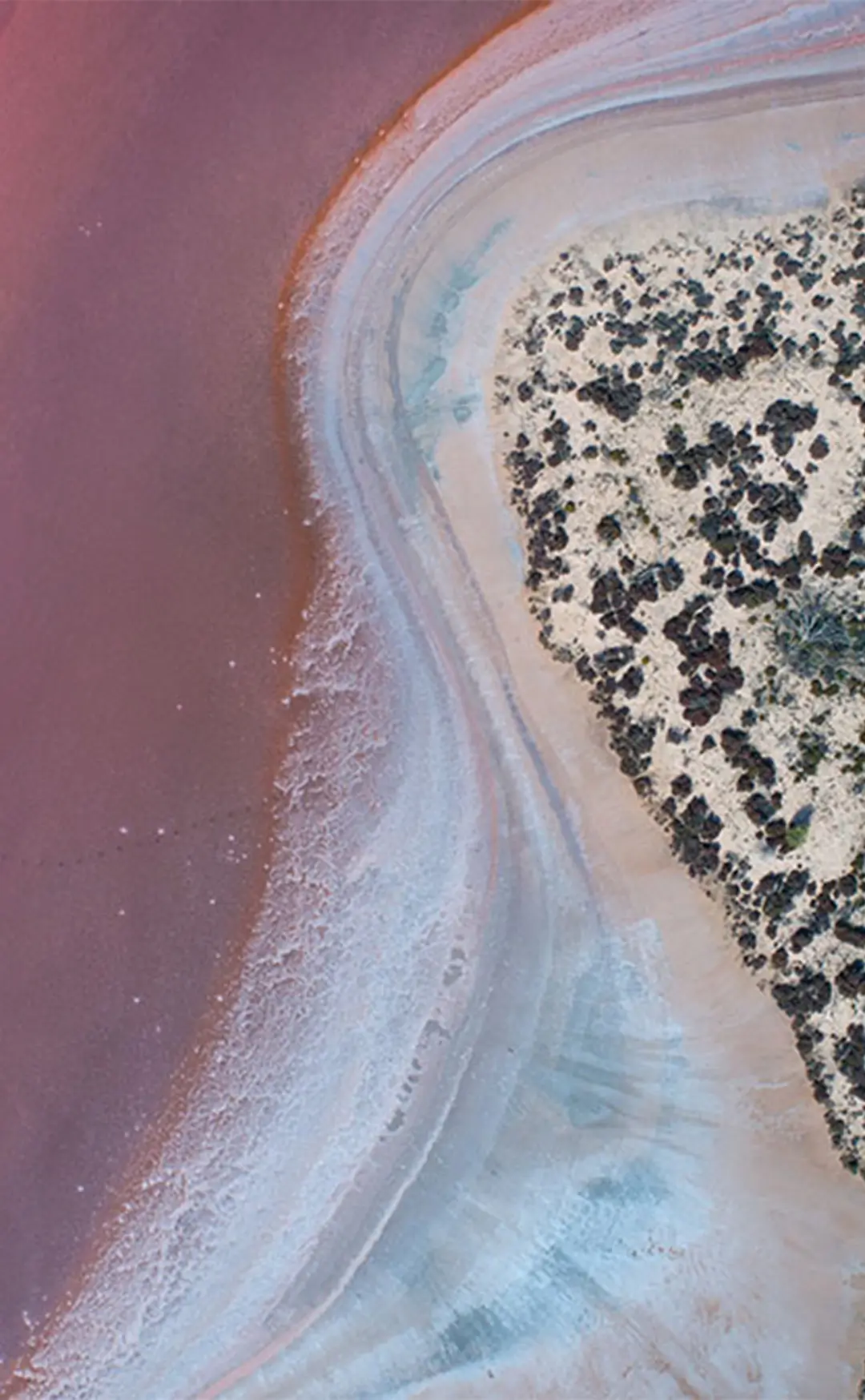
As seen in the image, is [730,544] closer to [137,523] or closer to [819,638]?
[819,638]

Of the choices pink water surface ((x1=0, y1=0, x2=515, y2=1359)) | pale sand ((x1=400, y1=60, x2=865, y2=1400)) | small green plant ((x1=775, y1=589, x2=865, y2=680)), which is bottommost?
pale sand ((x1=400, y1=60, x2=865, y2=1400))

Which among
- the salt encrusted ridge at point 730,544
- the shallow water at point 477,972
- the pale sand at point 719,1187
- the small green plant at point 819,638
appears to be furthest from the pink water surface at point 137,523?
the small green plant at point 819,638

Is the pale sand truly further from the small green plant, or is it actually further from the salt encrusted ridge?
the small green plant

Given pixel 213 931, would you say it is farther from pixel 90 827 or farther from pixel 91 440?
pixel 91 440

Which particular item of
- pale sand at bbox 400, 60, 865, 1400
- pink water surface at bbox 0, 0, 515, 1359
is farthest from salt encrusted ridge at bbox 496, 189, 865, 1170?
pink water surface at bbox 0, 0, 515, 1359

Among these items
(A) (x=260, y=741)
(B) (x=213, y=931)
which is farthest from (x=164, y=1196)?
(A) (x=260, y=741)

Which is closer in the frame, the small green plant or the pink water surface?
the small green plant
